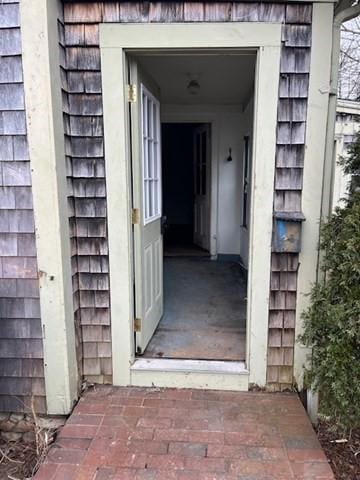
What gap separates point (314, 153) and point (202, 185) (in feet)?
11.9

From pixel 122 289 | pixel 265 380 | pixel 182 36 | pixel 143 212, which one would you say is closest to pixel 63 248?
pixel 122 289

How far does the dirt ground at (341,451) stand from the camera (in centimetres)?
173

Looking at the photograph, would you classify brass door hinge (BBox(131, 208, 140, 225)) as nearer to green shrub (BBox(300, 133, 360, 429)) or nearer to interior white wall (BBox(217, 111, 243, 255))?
green shrub (BBox(300, 133, 360, 429))

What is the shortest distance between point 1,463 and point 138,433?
0.80m

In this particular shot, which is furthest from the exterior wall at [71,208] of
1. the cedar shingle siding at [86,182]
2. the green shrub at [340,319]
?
the green shrub at [340,319]

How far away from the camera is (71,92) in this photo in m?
2.00

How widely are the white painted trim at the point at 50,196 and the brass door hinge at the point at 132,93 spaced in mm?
405

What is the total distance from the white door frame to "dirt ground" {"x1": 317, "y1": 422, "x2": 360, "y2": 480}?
45 cm

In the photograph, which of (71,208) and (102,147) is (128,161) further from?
(71,208)

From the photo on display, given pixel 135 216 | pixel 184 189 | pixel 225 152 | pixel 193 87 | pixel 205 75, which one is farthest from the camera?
pixel 184 189

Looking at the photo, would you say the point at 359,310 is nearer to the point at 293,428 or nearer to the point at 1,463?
the point at 293,428

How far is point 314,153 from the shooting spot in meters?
1.99

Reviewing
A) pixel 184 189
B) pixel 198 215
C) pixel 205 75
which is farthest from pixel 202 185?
pixel 184 189

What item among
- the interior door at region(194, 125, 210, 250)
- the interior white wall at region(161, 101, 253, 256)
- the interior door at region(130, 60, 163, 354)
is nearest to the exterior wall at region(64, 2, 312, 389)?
the interior door at region(130, 60, 163, 354)
